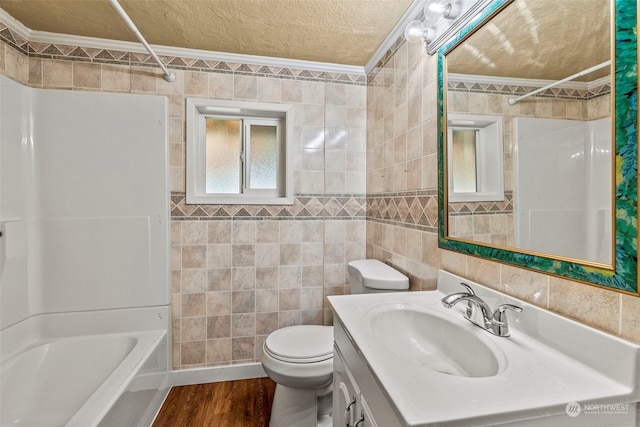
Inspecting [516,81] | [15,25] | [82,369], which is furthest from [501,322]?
[15,25]

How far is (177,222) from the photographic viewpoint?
→ 76.4 inches

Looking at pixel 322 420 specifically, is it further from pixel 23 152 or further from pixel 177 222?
pixel 23 152

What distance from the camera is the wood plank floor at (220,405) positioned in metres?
1.62

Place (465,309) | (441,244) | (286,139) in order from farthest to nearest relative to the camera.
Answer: (286,139), (441,244), (465,309)

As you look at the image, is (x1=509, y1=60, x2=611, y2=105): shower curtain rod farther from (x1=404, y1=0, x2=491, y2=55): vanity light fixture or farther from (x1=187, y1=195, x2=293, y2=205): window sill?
(x1=187, y1=195, x2=293, y2=205): window sill

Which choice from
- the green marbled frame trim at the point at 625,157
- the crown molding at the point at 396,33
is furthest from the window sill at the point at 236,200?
the green marbled frame trim at the point at 625,157

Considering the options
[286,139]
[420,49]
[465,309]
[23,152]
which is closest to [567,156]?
[465,309]

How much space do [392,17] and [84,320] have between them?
260 centimetres

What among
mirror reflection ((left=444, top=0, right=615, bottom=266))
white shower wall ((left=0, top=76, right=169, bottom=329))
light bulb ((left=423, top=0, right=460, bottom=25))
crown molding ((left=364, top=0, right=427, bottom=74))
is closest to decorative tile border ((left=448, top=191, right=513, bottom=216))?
mirror reflection ((left=444, top=0, right=615, bottom=266))

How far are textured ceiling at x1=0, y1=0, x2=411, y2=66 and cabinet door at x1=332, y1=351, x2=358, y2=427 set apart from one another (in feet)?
5.61

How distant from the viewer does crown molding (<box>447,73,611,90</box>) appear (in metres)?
0.70

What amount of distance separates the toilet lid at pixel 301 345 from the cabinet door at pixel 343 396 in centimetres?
36

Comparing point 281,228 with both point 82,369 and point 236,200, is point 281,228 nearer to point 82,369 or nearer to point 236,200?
point 236,200

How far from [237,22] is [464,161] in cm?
148
